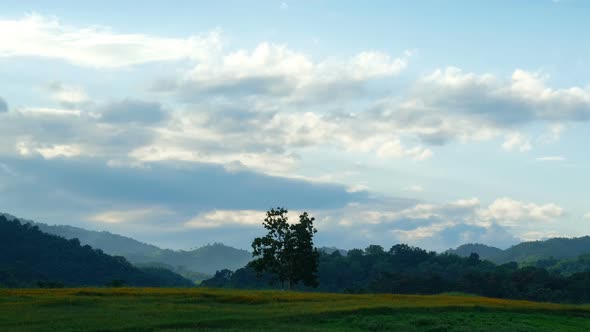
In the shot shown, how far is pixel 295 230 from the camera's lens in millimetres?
103375

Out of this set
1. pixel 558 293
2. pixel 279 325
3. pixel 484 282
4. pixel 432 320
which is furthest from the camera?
pixel 484 282

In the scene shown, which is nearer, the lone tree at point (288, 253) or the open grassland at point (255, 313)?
the open grassland at point (255, 313)

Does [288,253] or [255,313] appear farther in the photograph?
[288,253]

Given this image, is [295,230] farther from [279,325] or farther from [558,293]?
[558,293]

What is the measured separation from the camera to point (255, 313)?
5919 centimetres

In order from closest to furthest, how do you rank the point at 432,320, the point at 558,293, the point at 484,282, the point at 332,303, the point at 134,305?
the point at 432,320, the point at 134,305, the point at 332,303, the point at 558,293, the point at 484,282

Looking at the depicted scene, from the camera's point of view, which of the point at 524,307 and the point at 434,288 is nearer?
the point at 524,307

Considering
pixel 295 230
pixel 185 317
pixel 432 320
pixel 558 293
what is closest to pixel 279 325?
pixel 185 317

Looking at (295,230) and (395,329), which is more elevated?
(295,230)

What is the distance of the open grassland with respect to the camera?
51344 mm

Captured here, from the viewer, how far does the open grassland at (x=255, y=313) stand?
5134 cm

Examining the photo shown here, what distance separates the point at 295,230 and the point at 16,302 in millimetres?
46360

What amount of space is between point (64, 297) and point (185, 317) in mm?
17074

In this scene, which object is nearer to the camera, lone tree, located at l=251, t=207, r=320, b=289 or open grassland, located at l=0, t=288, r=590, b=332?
open grassland, located at l=0, t=288, r=590, b=332
